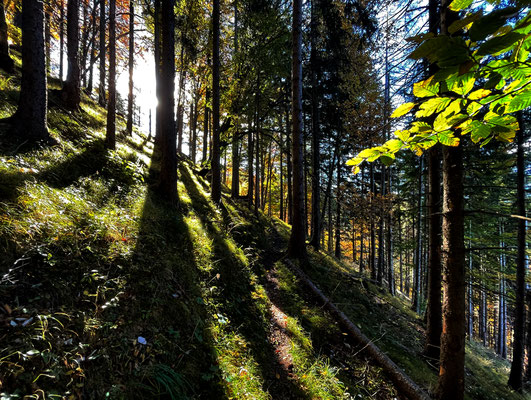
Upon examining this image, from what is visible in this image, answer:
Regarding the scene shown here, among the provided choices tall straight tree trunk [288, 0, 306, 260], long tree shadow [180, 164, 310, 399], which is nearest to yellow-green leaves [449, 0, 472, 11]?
long tree shadow [180, 164, 310, 399]

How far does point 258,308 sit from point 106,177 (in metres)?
4.80

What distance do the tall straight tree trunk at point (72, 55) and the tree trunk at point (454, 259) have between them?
11205mm

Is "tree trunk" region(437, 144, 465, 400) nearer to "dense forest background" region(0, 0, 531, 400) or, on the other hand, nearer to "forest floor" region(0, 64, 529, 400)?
"dense forest background" region(0, 0, 531, 400)

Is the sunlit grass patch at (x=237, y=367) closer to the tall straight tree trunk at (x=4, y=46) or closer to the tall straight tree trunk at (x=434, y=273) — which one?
the tall straight tree trunk at (x=434, y=273)

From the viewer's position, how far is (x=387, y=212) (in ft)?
38.9

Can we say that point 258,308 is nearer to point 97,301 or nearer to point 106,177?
point 97,301

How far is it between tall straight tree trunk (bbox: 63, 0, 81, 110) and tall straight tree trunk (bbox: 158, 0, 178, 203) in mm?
4241

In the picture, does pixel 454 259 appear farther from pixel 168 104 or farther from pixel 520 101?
pixel 168 104

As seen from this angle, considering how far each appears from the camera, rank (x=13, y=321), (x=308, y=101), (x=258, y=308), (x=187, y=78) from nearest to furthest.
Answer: (x=13, y=321), (x=258, y=308), (x=308, y=101), (x=187, y=78)

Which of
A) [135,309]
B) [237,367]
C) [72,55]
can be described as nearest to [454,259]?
[237,367]

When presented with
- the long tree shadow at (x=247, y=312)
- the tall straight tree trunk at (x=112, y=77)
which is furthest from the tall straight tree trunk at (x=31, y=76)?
the long tree shadow at (x=247, y=312)

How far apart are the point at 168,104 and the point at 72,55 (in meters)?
4.84

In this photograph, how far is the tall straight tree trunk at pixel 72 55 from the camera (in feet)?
25.6

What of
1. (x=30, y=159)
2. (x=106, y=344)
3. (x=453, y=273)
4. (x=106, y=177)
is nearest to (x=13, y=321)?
(x=106, y=344)
